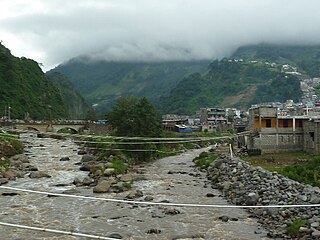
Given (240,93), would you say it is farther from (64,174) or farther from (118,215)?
(118,215)

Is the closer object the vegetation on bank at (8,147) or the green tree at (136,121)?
the vegetation on bank at (8,147)

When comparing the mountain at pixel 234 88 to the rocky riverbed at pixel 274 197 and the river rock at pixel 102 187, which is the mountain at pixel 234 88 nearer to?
the rocky riverbed at pixel 274 197

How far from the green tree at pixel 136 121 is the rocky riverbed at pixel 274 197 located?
11716 millimetres

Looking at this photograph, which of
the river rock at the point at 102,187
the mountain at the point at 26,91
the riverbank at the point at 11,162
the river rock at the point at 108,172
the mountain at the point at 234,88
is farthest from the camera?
the mountain at the point at 234,88

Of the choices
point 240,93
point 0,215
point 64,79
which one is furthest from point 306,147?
point 64,79

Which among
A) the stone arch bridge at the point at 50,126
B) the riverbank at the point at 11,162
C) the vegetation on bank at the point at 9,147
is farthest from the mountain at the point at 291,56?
the riverbank at the point at 11,162

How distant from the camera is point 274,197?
15.8m

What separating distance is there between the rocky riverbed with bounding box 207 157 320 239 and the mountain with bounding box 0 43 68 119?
54.8 meters

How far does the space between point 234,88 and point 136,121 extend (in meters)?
92.1

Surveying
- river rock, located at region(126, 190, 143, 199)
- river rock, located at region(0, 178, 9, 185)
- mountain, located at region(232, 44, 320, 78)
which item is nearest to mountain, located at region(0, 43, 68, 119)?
river rock, located at region(0, 178, 9, 185)

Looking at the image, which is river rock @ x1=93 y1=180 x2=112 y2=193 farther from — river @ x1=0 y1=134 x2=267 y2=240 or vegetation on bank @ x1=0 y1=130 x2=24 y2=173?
vegetation on bank @ x1=0 y1=130 x2=24 y2=173

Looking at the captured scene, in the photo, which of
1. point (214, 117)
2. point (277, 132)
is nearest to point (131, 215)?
point (277, 132)

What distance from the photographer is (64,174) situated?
2525cm

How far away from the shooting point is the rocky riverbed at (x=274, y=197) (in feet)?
41.5
